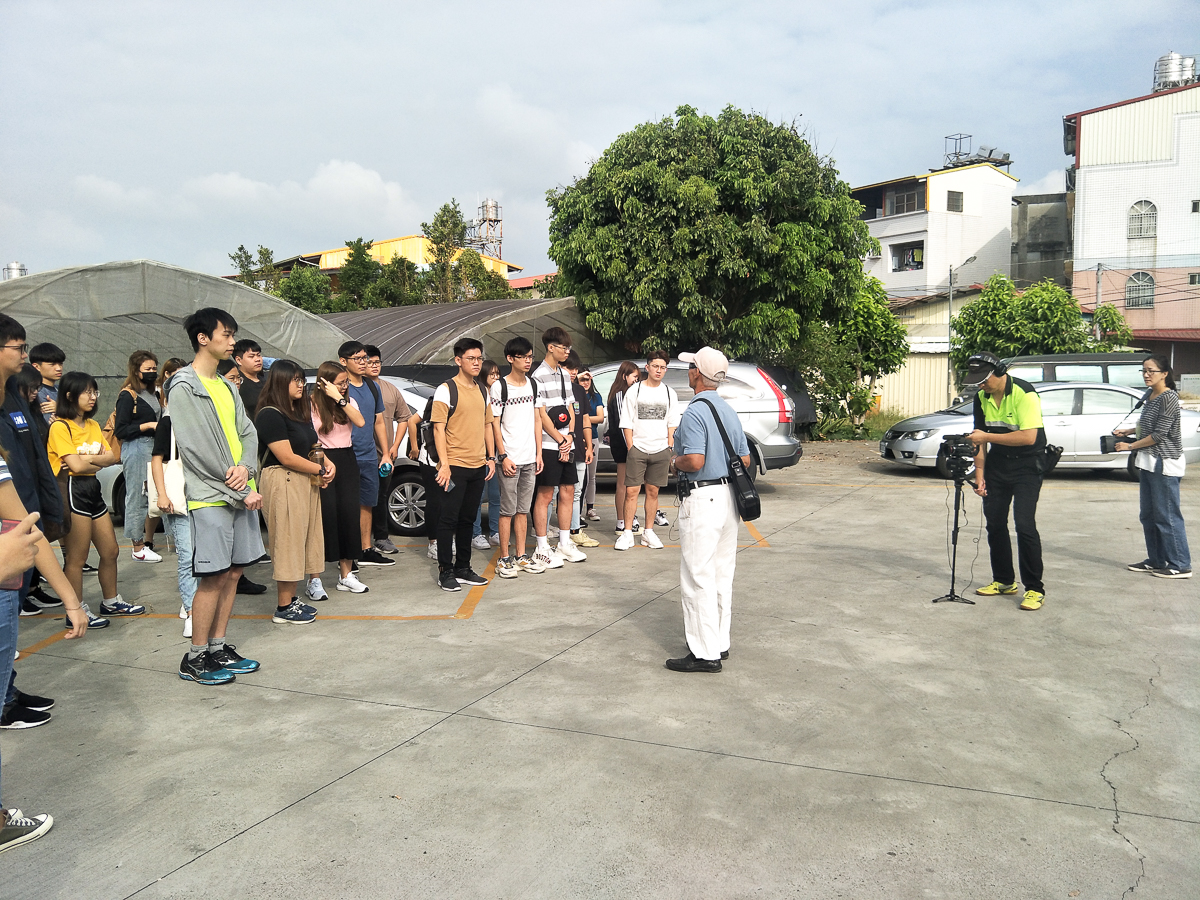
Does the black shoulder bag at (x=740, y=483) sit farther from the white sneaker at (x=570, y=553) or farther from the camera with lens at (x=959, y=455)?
the white sneaker at (x=570, y=553)

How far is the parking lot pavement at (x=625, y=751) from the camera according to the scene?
3.05 m

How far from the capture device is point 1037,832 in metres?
3.27

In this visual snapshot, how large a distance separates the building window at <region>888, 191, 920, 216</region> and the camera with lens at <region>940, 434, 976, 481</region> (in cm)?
3843

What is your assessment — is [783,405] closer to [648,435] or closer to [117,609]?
[648,435]

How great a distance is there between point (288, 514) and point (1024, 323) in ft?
68.4

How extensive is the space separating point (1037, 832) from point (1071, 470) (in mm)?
12250

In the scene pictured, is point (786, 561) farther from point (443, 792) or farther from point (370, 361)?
point (443, 792)

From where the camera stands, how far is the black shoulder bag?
4906 mm

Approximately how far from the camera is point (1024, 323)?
22156 millimetres

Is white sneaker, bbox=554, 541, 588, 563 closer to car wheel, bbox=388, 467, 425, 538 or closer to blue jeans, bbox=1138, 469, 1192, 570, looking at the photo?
car wheel, bbox=388, 467, 425, 538

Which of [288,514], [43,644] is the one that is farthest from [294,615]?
[43,644]

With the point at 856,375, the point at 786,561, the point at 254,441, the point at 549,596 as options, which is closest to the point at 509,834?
the point at 254,441

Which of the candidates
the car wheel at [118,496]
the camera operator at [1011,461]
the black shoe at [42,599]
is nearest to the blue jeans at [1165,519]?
the camera operator at [1011,461]

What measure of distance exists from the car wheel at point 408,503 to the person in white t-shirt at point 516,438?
1919 mm
